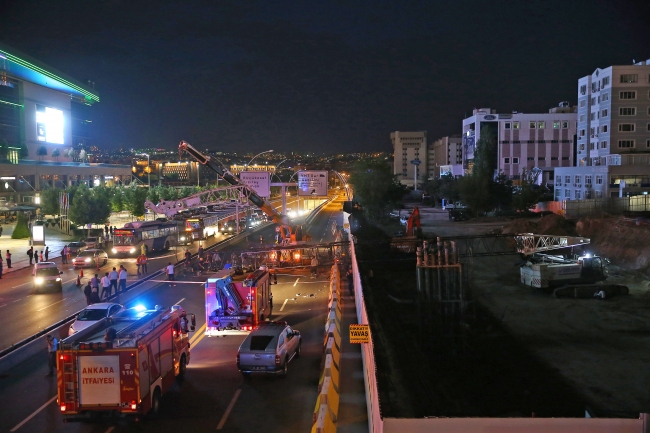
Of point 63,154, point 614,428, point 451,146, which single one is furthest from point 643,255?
point 451,146

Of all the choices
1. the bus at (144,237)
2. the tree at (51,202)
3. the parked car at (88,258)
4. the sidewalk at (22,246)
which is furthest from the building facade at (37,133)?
the parked car at (88,258)

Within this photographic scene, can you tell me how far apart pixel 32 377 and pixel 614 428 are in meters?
13.9

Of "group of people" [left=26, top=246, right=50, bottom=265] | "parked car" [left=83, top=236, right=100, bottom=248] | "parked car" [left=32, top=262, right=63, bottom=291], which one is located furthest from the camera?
"parked car" [left=83, top=236, right=100, bottom=248]

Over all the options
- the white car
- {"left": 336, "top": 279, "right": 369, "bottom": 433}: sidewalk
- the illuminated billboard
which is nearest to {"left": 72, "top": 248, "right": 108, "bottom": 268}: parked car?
the white car

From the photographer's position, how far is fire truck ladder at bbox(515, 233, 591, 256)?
32656mm

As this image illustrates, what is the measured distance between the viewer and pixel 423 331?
22828mm

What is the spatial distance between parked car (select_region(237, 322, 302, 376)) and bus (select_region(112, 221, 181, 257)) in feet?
89.7

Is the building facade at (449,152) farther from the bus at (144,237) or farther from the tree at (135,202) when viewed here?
the bus at (144,237)

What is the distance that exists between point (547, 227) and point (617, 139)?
29.6m

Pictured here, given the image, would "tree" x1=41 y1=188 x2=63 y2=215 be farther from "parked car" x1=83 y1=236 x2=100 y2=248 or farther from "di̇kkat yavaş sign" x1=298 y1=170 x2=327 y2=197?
"di̇kkat yavaş sign" x1=298 y1=170 x2=327 y2=197

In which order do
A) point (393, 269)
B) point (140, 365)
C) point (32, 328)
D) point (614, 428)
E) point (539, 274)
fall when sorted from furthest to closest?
1. point (393, 269)
2. point (539, 274)
3. point (32, 328)
4. point (140, 365)
5. point (614, 428)

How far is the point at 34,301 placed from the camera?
25250mm

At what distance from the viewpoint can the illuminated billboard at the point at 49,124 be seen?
92.9 m

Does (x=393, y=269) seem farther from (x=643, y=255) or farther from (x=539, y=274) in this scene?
(x=643, y=255)
